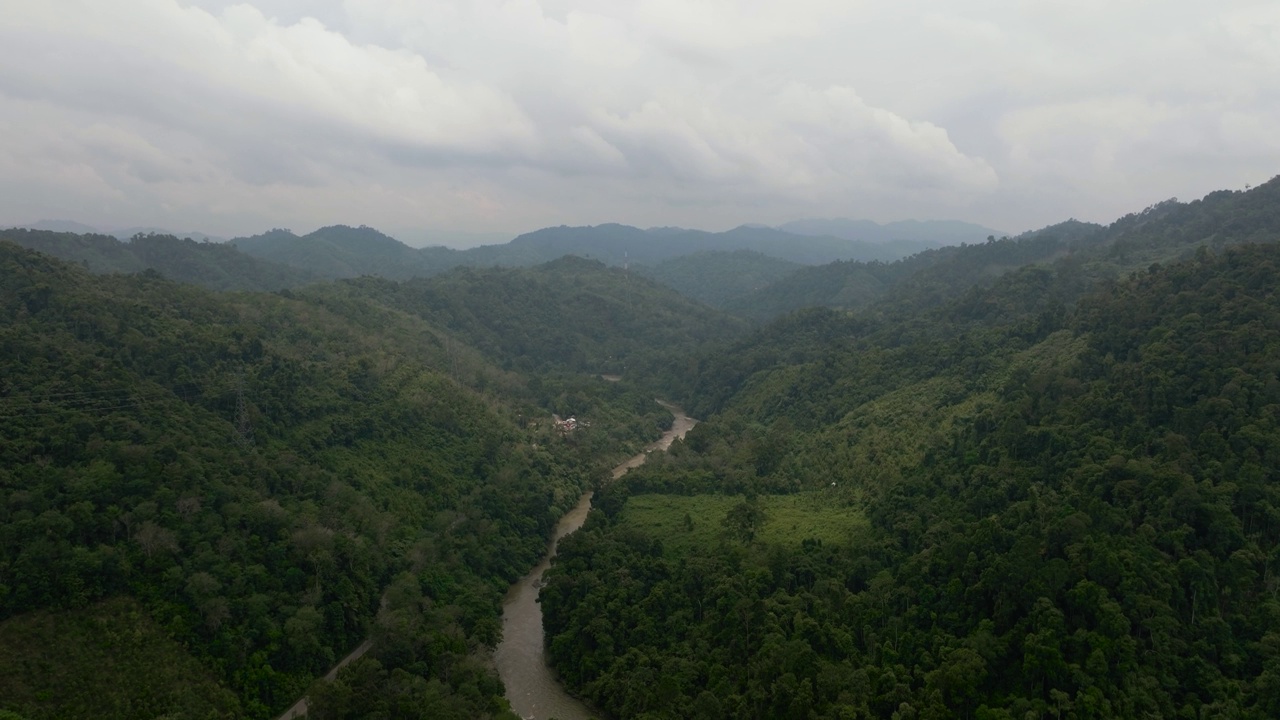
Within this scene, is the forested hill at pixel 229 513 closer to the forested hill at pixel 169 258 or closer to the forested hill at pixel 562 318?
the forested hill at pixel 562 318

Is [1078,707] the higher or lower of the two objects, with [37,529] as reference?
lower

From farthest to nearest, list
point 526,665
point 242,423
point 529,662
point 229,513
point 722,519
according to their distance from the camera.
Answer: point 722,519 → point 242,423 → point 529,662 → point 526,665 → point 229,513

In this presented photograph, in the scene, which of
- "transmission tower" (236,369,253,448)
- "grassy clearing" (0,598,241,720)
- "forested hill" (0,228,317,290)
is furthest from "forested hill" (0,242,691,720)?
"forested hill" (0,228,317,290)

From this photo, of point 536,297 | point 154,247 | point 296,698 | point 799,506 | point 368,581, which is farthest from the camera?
point 536,297

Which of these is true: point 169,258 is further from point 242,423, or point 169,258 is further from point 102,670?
point 102,670

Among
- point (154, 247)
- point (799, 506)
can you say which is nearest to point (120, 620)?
point (799, 506)

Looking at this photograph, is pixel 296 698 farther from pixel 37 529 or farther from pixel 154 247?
pixel 154 247

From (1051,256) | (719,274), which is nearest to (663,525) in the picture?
(1051,256)

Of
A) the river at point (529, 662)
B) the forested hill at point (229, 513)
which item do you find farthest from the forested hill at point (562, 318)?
the river at point (529, 662)
